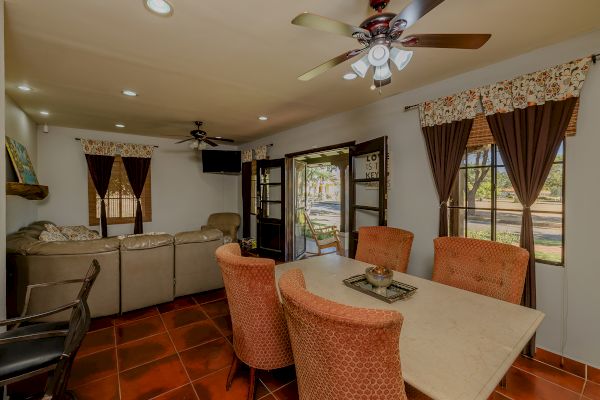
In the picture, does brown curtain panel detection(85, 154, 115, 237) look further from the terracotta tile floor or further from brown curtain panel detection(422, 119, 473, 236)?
brown curtain panel detection(422, 119, 473, 236)

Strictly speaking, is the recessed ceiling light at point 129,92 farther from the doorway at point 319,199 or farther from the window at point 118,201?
the window at point 118,201

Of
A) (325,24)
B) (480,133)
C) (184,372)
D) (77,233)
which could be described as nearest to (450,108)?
(480,133)

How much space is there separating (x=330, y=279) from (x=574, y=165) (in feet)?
6.79

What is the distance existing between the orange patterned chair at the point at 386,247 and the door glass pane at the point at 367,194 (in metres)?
0.91

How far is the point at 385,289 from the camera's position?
163 centimetres

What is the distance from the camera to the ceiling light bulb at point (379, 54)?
1.43 m

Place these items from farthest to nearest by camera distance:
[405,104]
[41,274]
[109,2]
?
[405,104], [41,274], [109,2]

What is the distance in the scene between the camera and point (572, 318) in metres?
2.03

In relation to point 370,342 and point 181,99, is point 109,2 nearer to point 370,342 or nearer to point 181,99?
point 181,99

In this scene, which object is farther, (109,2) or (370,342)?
(109,2)

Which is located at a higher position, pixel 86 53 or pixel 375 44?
pixel 86 53

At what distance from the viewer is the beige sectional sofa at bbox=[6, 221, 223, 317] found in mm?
2420

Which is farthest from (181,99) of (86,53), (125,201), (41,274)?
(125,201)

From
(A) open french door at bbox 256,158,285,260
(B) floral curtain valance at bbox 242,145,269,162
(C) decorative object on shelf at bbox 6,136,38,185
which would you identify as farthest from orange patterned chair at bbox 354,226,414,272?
(C) decorative object on shelf at bbox 6,136,38,185
